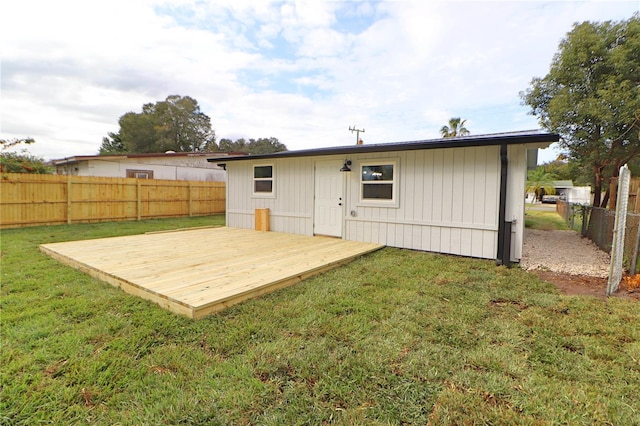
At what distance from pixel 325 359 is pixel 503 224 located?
170 inches

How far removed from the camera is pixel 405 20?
7809mm

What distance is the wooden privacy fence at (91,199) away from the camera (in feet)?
28.9

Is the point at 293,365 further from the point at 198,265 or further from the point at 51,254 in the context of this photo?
the point at 51,254

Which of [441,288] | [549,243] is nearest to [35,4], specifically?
[441,288]

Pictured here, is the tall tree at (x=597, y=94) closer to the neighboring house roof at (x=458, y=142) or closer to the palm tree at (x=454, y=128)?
the neighboring house roof at (x=458, y=142)

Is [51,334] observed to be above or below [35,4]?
below

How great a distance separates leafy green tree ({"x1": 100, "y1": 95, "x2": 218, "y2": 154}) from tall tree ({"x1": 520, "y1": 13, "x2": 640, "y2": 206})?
95.4ft

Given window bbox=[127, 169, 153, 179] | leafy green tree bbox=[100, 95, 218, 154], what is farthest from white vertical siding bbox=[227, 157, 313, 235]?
leafy green tree bbox=[100, 95, 218, 154]

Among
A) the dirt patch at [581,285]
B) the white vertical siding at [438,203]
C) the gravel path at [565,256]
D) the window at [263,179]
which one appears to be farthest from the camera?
the window at [263,179]

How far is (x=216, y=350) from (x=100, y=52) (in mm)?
11499

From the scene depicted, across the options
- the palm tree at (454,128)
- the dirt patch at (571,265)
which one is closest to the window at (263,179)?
the dirt patch at (571,265)

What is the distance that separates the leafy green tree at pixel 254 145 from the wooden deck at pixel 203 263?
28.4m

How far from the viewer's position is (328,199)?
7.36m

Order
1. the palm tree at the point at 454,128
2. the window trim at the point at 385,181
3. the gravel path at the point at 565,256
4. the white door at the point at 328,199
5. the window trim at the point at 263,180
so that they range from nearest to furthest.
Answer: the gravel path at the point at 565,256 → the window trim at the point at 385,181 → the white door at the point at 328,199 → the window trim at the point at 263,180 → the palm tree at the point at 454,128
